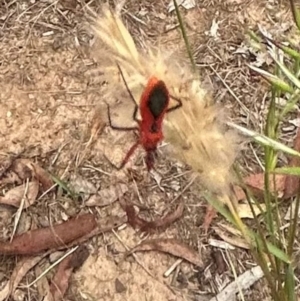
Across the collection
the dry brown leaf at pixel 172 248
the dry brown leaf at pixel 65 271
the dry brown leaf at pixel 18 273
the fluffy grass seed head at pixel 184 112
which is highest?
the fluffy grass seed head at pixel 184 112

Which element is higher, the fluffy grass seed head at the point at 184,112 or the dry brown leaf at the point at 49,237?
the fluffy grass seed head at the point at 184,112

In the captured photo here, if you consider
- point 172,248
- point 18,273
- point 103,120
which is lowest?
point 172,248

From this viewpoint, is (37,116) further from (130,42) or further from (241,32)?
(130,42)

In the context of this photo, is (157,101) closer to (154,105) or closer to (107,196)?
(154,105)

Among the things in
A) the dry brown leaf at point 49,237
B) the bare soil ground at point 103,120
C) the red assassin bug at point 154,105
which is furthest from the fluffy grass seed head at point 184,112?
the dry brown leaf at point 49,237

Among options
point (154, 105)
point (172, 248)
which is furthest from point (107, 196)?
point (154, 105)

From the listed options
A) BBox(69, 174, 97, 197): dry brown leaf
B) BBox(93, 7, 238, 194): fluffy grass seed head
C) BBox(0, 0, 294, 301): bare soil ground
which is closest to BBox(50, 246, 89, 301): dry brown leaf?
BBox(0, 0, 294, 301): bare soil ground

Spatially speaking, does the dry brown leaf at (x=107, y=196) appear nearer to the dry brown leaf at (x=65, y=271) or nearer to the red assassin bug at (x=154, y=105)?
the dry brown leaf at (x=65, y=271)
